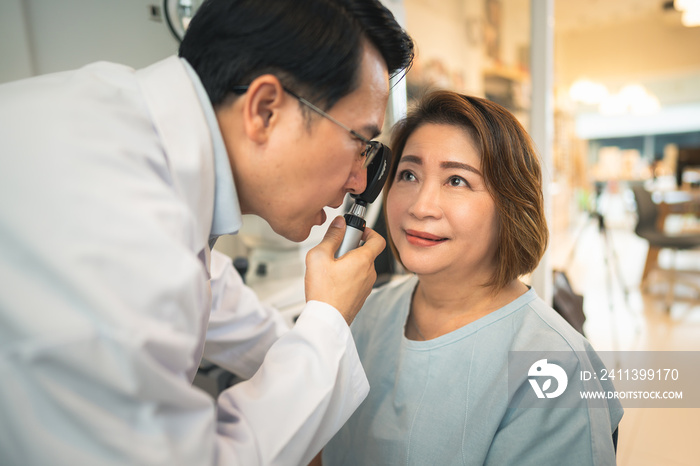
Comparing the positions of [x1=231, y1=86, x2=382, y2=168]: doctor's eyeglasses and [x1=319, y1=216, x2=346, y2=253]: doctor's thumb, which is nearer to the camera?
[x1=231, y1=86, x2=382, y2=168]: doctor's eyeglasses

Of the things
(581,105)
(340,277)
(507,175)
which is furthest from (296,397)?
(581,105)

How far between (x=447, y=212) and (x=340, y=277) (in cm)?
35

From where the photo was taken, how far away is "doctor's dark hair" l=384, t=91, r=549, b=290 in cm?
106

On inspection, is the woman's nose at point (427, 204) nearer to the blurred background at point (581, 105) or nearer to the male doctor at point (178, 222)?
the male doctor at point (178, 222)

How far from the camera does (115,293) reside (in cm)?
55

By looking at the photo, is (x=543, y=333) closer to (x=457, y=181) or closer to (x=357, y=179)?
(x=457, y=181)

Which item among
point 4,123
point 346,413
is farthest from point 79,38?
point 346,413

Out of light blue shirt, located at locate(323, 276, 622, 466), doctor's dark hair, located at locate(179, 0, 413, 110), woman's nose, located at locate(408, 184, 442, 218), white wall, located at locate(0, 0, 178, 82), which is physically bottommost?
light blue shirt, located at locate(323, 276, 622, 466)

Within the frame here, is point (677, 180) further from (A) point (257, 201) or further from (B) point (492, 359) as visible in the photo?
(A) point (257, 201)

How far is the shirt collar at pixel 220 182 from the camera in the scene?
0.81 m

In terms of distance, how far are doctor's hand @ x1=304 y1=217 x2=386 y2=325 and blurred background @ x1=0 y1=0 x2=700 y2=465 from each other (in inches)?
19.9

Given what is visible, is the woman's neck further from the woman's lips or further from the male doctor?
the male doctor

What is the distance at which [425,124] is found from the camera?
→ 46.6 inches

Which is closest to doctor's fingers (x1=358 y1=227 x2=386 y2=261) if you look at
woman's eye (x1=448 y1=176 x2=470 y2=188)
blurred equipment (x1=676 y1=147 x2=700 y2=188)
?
woman's eye (x1=448 y1=176 x2=470 y2=188)
